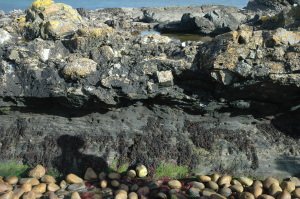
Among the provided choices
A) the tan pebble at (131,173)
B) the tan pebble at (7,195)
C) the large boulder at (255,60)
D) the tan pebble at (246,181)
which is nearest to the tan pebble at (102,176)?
the tan pebble at (131,173)

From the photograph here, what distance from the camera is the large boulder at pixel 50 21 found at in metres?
12.1

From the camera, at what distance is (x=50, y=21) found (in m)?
12.3

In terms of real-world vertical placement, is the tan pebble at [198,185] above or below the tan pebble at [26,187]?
below

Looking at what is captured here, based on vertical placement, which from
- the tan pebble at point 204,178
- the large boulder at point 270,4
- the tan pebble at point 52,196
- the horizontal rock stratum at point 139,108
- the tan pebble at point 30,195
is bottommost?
the tan pebble at point 204,178

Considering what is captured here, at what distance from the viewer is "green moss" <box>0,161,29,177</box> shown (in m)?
10.5

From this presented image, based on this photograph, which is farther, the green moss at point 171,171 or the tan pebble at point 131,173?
the green moss at point 171,171

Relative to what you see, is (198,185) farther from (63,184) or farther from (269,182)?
(63,184)

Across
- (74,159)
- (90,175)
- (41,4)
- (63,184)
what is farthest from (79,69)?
(41,4)

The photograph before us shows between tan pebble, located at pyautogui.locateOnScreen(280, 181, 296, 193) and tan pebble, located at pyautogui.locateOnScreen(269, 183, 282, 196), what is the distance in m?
0.16

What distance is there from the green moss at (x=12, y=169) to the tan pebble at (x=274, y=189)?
5341 millimetres

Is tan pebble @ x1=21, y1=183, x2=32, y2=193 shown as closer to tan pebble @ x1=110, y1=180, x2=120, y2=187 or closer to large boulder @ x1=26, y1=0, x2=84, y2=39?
tan pebble @ x1=110, y1=180, x2=120, y2=187

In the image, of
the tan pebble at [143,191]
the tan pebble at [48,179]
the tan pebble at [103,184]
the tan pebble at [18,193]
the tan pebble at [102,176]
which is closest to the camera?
the tan pebble at [18,193]

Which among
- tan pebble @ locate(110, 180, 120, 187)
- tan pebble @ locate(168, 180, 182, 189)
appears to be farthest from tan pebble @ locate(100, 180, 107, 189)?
tan pebble @ locate(168, 180, 182, 189)

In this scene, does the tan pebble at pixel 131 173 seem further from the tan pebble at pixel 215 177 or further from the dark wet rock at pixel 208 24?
the dark wet rock at pixel 208 24
